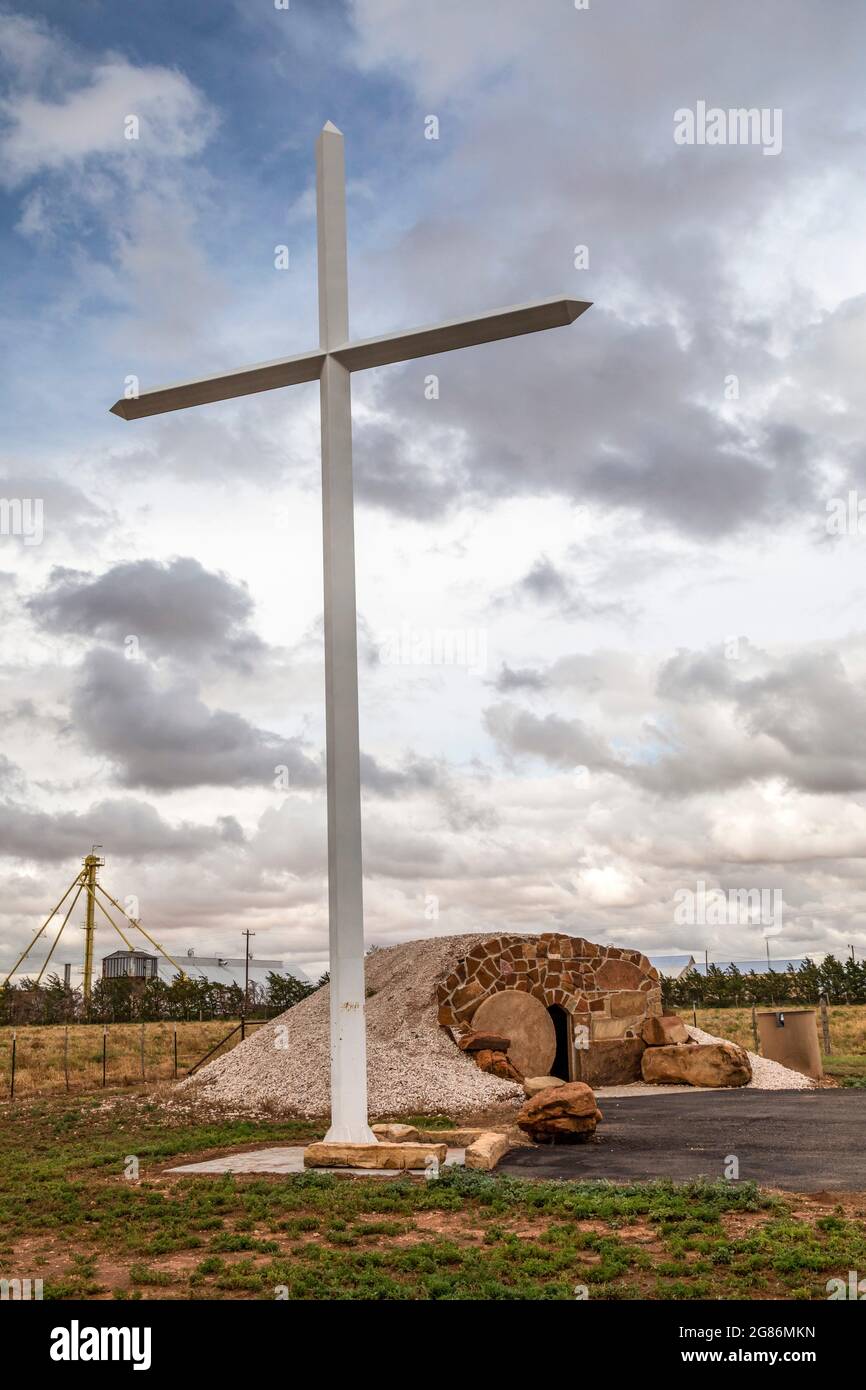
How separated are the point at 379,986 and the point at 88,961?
29.8 m

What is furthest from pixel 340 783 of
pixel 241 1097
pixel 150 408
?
pixel 241 1097

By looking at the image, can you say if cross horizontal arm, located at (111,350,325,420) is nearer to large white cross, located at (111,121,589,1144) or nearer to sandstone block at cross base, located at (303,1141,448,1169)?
large white cross, located at (111,121,589,1144)

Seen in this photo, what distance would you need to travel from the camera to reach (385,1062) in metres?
17.0

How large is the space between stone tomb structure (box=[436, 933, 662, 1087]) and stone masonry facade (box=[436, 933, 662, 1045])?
17mm

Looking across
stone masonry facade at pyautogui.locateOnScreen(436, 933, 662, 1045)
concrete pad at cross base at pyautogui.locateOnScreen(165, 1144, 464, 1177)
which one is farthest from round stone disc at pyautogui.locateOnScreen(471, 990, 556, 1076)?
concrete pad at cross base at pyautogui.locateOnScreen(165, 1144, 464, 1177)

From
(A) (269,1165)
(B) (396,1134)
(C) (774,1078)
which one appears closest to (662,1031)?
(C) (774,1078)

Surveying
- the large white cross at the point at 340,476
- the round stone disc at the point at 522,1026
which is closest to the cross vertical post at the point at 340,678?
the large white cross at the point at 340,476

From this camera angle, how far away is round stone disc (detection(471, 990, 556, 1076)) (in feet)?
60.3

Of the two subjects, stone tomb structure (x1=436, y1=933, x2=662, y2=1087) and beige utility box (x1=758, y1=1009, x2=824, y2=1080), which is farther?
beige utility box (x1=758, y1=1009, x2=824, y2=1080)

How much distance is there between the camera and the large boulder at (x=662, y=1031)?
19.2 meters

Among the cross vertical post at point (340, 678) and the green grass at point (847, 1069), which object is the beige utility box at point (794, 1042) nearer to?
the green grass at point (847, 1069)

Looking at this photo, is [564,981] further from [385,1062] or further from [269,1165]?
[269,1165]
